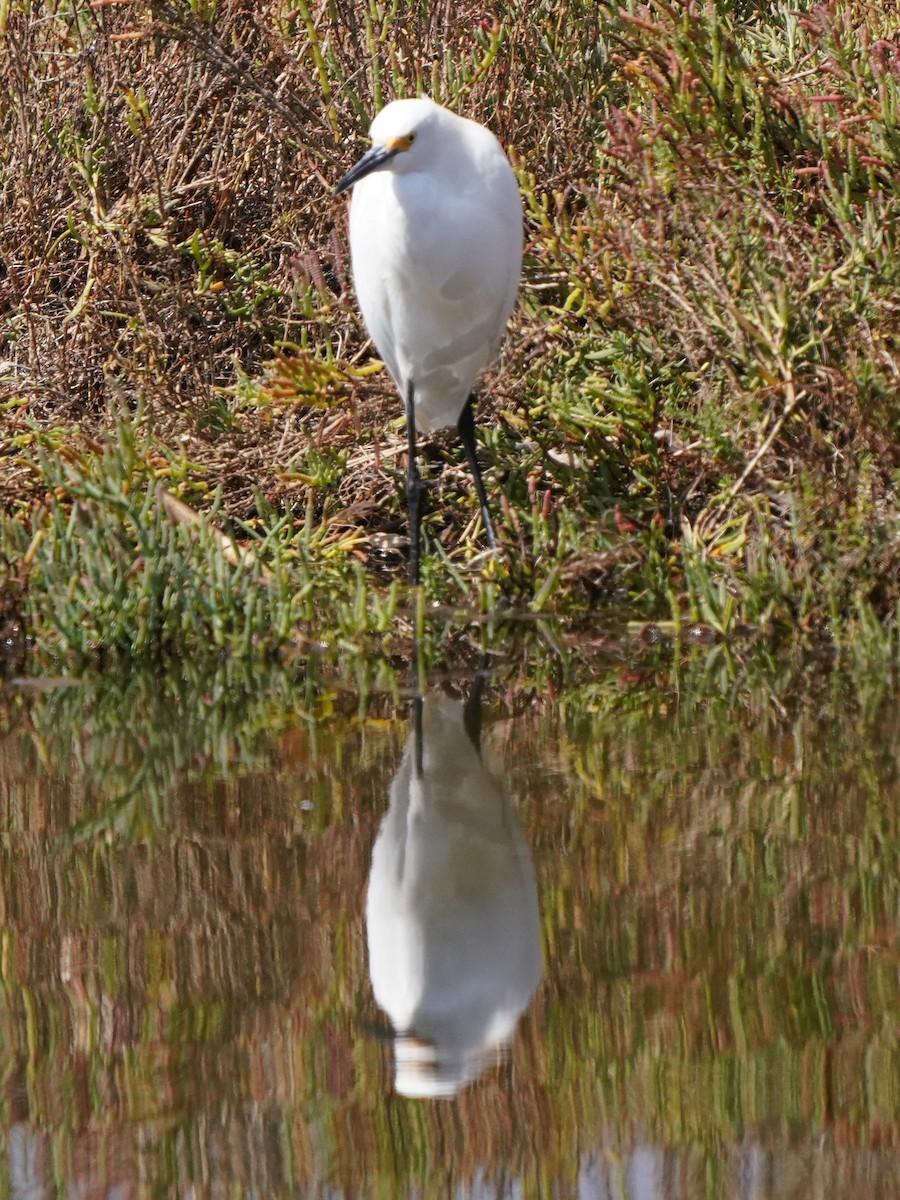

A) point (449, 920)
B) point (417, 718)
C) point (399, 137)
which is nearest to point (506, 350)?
point (399, 137)

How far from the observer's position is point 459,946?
7.70ft

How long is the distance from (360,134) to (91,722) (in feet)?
8.41

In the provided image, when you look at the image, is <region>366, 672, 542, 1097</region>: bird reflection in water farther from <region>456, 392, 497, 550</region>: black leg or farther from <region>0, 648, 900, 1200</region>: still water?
<region>456, 392, 497, 550</region>: black leg

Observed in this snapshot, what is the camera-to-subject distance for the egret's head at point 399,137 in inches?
169

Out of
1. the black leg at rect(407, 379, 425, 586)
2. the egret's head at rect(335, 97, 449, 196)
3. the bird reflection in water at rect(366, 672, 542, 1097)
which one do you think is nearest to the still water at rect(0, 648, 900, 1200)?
the bird reflection in water at rect(366, 672, 542, 1097)

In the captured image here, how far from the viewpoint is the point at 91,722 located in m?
3.58

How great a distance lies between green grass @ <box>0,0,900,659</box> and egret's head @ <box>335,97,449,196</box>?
0.60 meters

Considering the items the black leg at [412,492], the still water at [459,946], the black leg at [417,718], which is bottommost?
the still water at [459,946]

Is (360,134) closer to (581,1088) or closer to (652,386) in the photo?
(652,386)

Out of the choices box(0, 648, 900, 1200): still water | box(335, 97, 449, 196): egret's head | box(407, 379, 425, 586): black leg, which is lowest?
box(0, 648, 900, 1200): still water

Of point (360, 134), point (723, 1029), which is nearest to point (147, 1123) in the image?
point (723, 1029)

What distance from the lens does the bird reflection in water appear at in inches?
80.6

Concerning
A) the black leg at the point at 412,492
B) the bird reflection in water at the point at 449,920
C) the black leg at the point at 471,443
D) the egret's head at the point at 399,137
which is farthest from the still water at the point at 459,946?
the egret's head at the point at 399,137

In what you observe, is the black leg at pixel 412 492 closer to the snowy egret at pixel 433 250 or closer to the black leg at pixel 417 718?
the snowy egret at pixel 433 250
